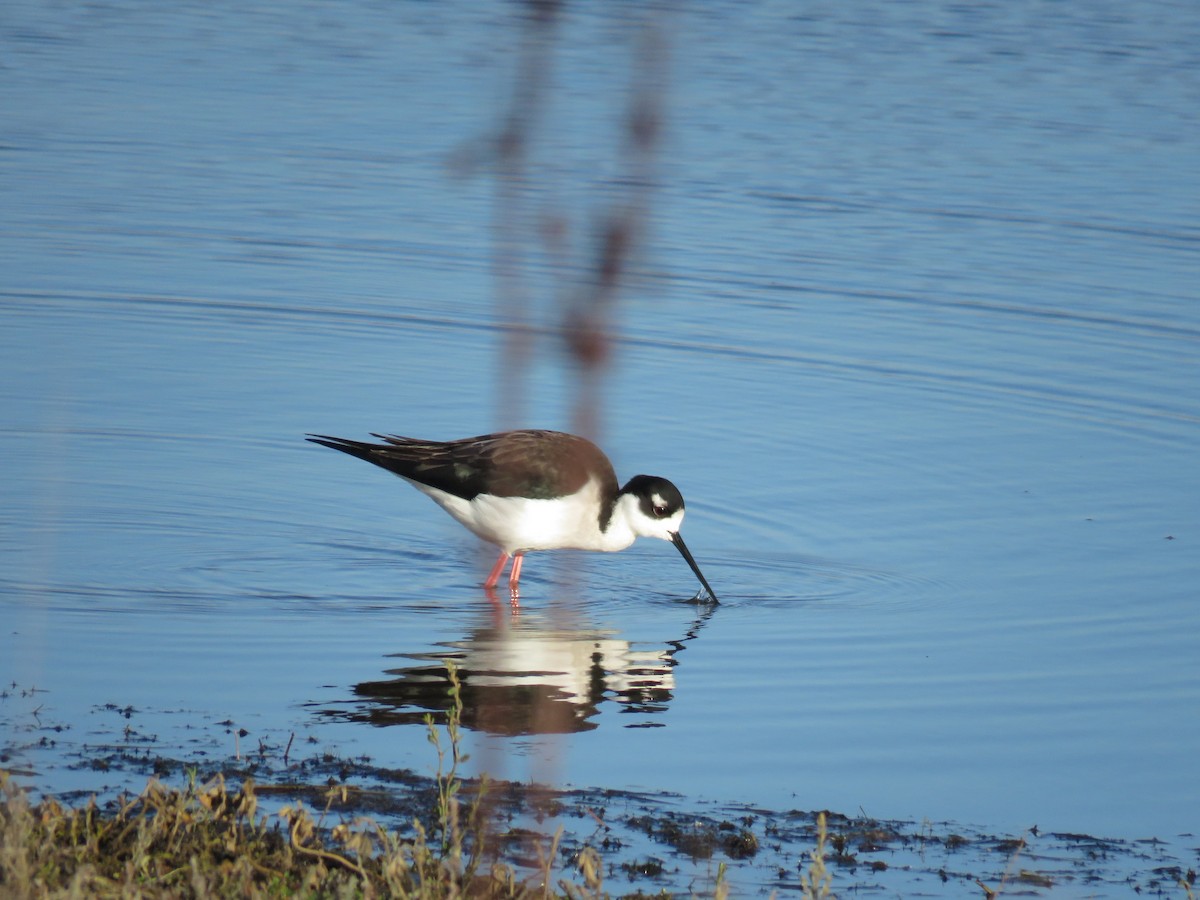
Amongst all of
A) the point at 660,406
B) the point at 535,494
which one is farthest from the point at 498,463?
the point at 660,406

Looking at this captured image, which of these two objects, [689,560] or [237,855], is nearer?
[237,855]

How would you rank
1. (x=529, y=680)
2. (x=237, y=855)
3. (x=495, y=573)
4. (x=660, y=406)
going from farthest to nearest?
1. (x=660, y=406)
2. (x=495, y=573)
3. (x=529, y=680)
4. (x=237, y=855)

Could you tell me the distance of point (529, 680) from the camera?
24.4 ft

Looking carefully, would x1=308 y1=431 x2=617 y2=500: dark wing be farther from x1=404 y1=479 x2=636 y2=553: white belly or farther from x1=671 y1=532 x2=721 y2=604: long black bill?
x1=671 y1=532 x2=721 y2=604: long black bill

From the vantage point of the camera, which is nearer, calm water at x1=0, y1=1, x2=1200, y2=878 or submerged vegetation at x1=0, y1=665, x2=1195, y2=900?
submerged vegetation at x1=0, y1=665, x2=1195, y2=900

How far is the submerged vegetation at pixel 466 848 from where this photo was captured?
451 centimetres

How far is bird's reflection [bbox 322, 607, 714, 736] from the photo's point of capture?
6.93 metres

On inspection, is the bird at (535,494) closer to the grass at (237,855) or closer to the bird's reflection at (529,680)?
the bird's reflection at (529,680)

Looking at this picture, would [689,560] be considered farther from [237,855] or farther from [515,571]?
[237,855]

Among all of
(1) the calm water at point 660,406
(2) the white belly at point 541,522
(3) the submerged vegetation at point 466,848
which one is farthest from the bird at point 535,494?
(3) the submerged vegetation at point 466,848

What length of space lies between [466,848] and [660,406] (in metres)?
6.85

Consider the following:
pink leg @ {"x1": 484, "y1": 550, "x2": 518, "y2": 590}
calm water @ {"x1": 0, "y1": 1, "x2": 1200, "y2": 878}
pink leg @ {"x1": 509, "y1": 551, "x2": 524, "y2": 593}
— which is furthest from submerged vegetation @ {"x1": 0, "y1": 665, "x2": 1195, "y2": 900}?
pink leg @ {"x1": 509, "y1": 551, "x2": 524, "y2": 593}

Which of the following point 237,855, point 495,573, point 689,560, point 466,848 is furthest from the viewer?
point 495,573

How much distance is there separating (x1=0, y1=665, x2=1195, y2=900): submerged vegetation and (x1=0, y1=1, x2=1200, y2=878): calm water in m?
0.33
